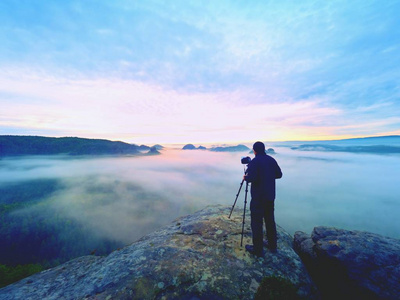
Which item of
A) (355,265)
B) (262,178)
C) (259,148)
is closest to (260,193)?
(262,178)

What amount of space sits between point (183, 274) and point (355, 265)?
6602 mm

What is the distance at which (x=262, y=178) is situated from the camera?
20.4ft

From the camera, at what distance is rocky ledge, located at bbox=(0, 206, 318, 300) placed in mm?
4801

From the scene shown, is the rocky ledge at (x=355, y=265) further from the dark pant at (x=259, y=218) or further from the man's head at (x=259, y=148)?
the man's head at (x=259, y=148)

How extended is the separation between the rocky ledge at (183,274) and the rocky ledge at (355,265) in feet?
4.91

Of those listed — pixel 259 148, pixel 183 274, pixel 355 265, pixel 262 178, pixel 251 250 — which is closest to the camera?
pixel 183 274

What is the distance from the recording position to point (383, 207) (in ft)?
352

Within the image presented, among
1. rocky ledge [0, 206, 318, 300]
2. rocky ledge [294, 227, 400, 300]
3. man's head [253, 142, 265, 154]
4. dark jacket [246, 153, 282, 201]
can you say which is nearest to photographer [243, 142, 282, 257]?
dark jacket [246, 153, 282, 201]

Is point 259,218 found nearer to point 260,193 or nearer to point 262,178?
point 260,193

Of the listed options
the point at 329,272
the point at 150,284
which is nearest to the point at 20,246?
the point at 150,284

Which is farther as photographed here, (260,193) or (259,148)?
(259,148)

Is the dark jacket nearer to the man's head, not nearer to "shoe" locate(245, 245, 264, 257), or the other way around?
the man's head

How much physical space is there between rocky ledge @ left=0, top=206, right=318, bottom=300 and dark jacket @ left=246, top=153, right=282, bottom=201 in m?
2.51

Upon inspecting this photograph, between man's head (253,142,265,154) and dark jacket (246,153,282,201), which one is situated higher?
man's head (253,142,265,154)
